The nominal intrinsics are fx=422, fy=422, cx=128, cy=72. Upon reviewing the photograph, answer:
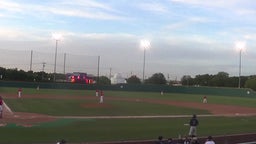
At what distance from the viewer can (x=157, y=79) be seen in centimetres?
13162

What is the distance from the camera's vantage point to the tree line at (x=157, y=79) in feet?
283

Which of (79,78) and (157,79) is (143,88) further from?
(157,79)

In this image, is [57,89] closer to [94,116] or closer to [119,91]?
Result: [119,91]

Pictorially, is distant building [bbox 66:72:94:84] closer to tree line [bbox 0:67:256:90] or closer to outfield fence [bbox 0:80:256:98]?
tree line [bbox 0:67:256:90]

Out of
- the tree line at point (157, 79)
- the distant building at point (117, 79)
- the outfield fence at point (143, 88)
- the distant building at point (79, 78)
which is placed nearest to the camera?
the outfield fence at point (143, 88)

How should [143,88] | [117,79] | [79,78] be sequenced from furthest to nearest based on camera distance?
[117,79], [79,78], [143,88]

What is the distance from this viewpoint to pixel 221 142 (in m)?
23.0

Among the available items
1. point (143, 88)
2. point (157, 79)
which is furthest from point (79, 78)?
point (157, 79)

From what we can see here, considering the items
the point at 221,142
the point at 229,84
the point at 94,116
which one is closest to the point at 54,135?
the point at 221,142

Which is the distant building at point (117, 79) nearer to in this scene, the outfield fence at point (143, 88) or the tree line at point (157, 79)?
the tree line at point (157, 79)

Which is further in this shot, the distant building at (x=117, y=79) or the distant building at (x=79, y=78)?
the distant building at (x=117, y=79)

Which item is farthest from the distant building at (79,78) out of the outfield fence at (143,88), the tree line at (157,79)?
the outfield fence at (143,88)

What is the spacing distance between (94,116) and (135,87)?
47.2 m

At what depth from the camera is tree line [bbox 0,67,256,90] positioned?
283 ft
